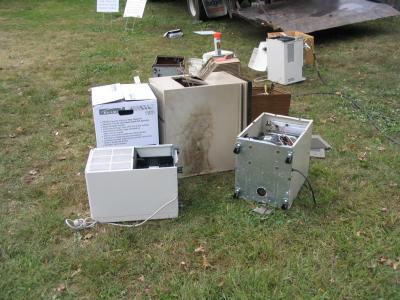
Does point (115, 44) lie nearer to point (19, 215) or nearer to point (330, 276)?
point (19, 215)

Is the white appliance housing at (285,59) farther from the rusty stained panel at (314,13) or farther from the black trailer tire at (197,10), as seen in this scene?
the black trailer tire at (197,10)

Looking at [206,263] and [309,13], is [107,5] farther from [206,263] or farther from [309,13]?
[206,263]

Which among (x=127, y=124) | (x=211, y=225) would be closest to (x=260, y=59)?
(x=127, y=124)

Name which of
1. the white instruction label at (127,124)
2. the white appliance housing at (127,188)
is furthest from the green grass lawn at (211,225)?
the white instruction label at (127,124)

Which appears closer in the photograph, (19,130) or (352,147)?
(352,147)

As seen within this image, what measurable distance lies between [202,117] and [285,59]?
99.3 inches

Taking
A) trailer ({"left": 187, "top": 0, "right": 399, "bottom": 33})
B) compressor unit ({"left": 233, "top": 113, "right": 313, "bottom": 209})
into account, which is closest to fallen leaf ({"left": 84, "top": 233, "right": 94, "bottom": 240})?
compressor unit ({"left": 233, "top": 113, "right": 313, "bottom": 209})

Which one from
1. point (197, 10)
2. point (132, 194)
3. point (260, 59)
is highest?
point (197, 10)

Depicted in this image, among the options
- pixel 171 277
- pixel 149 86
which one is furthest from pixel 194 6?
pixel 171 277

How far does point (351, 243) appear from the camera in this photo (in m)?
2.76

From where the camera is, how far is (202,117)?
3371 millimetres

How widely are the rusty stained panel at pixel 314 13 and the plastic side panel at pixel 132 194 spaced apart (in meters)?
4.66

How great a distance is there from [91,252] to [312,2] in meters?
6.82

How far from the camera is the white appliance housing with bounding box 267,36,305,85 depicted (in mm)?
5484
